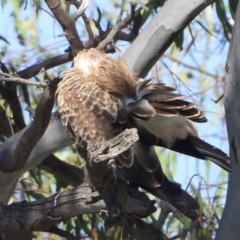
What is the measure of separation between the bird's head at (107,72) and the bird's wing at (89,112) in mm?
34

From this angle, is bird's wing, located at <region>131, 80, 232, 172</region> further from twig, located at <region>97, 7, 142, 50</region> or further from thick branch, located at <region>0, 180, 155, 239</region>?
twig, located at <region>97, 7, 142, 50</region>

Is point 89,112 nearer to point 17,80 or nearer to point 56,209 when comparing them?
point 17,80

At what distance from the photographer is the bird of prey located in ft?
9.78

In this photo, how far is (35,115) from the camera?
301 centimetres

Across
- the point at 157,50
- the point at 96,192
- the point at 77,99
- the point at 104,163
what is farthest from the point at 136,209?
the point at 157,50

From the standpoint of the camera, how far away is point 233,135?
8.61 feet

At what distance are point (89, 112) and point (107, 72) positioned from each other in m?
0.23

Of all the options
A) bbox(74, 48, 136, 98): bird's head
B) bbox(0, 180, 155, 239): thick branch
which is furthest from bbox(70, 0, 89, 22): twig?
bbox(0, 180, 155, 239): thick branch

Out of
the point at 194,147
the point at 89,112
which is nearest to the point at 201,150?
the point at 194,147

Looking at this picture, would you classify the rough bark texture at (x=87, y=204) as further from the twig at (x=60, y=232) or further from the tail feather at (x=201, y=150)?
the tail feather at (x=201, y=150)

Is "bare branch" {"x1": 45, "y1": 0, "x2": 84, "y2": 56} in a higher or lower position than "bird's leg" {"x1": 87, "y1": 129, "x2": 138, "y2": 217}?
higher

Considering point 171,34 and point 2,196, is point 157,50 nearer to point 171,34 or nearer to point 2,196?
point 171,34

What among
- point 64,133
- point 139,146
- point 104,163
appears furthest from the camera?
point 64,133

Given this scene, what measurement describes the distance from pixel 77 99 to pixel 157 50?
44 cm
